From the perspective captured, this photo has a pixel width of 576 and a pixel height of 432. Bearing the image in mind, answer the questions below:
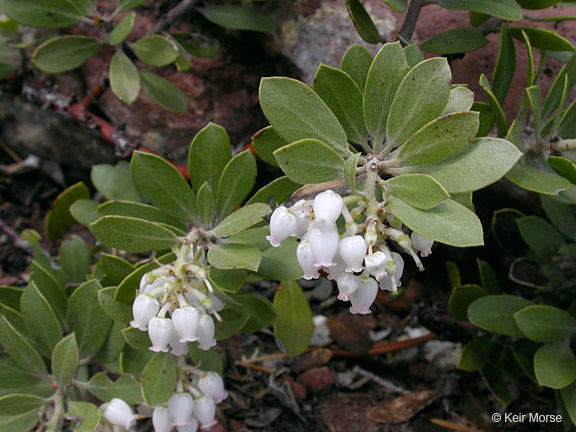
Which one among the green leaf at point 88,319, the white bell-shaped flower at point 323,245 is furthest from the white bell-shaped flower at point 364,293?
the green leaf at point 88,319

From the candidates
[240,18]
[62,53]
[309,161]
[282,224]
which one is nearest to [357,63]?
[309,161]

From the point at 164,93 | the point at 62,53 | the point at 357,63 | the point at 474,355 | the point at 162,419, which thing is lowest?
the point at 474,355

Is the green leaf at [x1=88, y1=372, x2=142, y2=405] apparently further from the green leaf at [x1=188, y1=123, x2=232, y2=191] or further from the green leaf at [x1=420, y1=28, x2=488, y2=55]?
the green leaf at [x1=420, y1=28, x2=488, y2=55]

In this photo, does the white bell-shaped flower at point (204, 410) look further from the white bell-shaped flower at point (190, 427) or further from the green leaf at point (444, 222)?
the green leaf at point (444, 222)

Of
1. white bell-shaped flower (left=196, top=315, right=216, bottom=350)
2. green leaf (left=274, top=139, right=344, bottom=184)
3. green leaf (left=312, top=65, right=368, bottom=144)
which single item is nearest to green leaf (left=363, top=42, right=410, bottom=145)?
green leaf (left=312, top=65, right=368, bottom=144)

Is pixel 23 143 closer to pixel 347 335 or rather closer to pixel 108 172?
pixel 108 172

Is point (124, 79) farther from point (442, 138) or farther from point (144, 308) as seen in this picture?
point (442, 138)

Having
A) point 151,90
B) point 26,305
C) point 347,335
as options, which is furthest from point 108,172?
point 347,335
